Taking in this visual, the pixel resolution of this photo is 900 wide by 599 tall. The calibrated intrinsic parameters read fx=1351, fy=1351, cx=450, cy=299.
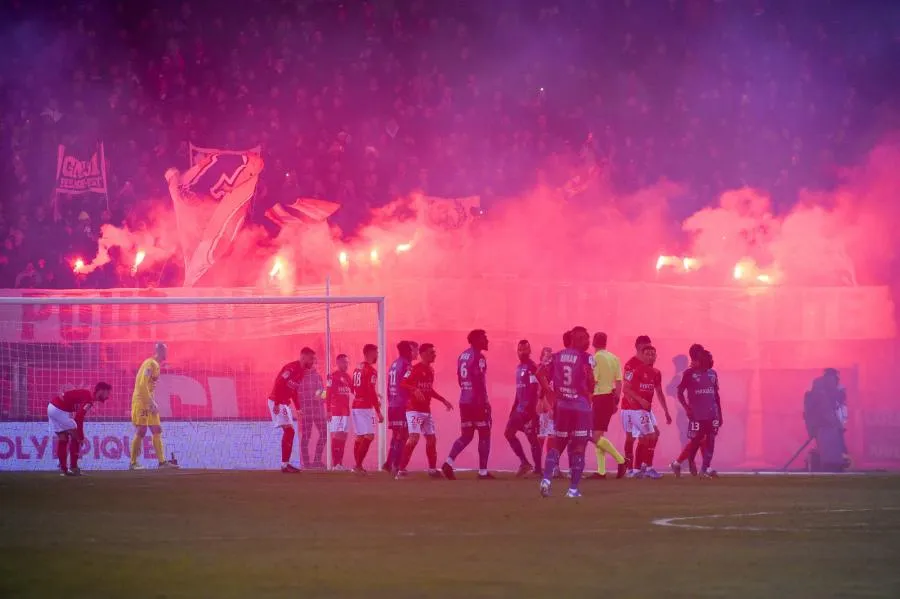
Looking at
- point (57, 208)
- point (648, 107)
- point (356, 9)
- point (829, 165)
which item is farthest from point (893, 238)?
point (57, 208)

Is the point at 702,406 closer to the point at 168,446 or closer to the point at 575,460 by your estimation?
the point at 575,460

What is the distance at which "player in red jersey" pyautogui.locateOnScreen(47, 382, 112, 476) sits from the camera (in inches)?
829

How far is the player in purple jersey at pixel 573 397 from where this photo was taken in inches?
568

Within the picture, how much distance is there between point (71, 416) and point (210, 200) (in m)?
10.4

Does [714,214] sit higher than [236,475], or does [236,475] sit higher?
[714,214]

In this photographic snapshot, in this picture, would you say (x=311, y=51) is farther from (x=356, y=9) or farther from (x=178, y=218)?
(x=178, y=218)

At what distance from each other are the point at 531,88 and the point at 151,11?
31.1ft

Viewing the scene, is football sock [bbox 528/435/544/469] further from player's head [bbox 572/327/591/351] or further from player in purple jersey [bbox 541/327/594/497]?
player's head [bbox 572/327/591/351]

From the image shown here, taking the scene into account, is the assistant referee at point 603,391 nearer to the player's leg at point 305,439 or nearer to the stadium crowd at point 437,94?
the player's leg at point 305,439

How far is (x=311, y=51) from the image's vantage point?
1299 inches

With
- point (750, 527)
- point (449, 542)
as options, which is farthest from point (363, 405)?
point (449, 542)

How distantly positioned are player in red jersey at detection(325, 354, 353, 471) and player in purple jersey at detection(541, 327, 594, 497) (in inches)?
Result: 298

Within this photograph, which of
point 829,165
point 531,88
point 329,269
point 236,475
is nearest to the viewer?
point 236,475

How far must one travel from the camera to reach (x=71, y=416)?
2136cm
